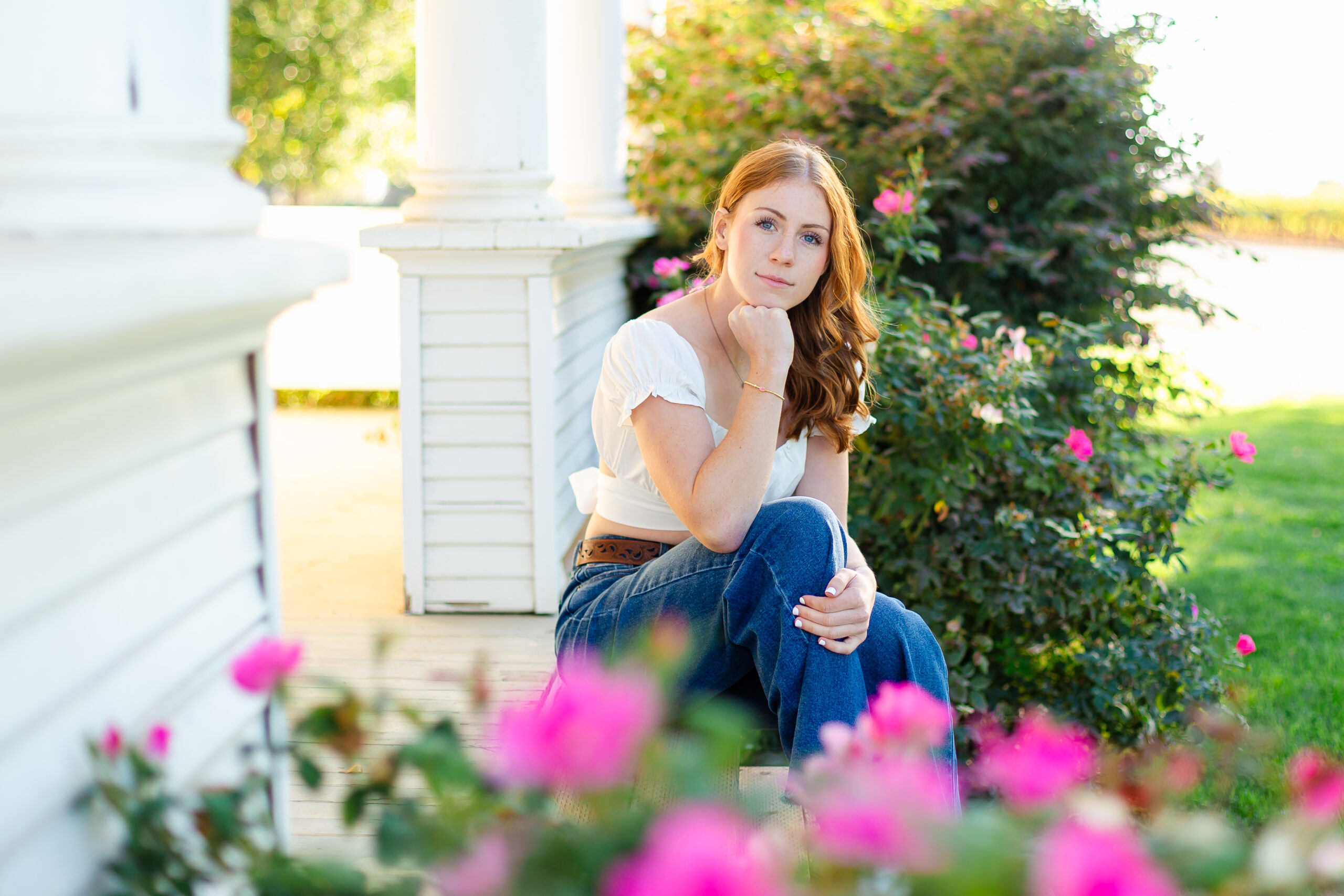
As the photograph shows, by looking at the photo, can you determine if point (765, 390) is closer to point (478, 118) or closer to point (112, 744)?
point (112, 744)

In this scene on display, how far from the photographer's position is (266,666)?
0.87 meters

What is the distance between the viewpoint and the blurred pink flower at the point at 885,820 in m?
0.63

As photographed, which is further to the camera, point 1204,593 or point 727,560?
point 1204,593

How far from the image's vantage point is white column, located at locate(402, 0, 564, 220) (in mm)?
3508

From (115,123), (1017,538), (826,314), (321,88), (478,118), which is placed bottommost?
(1017,538)

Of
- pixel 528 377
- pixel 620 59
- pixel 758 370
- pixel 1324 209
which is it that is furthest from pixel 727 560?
pixel 1324 209

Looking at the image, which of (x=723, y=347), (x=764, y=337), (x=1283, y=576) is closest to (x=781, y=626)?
(x=764, y=337)

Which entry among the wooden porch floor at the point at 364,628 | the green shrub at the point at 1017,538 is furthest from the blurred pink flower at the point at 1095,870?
the green shrub at the point at 1017,538

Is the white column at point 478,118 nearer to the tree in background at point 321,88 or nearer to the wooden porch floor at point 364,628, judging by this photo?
the wooden porch floor at point 364,628

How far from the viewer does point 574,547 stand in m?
4.07

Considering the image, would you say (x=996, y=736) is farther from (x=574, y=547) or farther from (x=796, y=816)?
(x=574, y=547)

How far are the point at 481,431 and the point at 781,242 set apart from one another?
1.50 m

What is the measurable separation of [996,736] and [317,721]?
0.54 metres

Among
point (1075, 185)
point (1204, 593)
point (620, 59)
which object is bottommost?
point (1204, 593)
